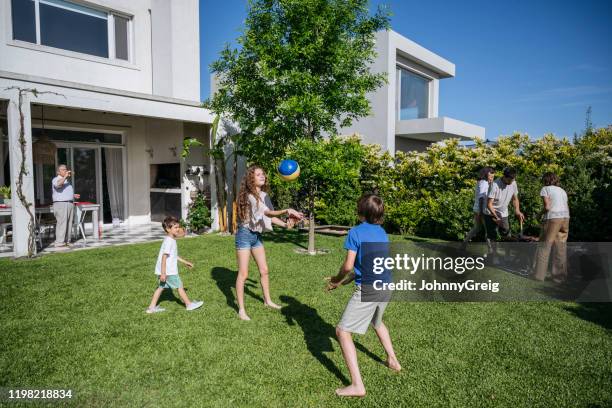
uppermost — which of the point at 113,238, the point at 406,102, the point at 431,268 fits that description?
the point at 406,102

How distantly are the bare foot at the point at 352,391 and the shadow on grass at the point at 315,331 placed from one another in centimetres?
22

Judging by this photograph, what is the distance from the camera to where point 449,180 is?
10883mm

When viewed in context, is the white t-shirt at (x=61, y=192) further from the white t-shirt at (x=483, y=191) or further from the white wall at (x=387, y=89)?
the white wall at (x=387, y=89)

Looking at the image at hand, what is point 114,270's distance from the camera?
290 inches

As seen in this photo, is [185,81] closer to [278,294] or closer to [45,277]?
[45,277]

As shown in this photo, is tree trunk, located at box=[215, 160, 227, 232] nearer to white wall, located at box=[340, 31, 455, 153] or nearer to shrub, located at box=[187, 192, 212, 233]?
shrub, located at box=[187, 192, 212, 233]

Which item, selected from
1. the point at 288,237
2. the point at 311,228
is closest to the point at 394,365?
the point at 311,228

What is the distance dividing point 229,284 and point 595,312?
507 cm

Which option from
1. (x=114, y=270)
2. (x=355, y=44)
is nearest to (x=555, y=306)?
(x=355, y=44)

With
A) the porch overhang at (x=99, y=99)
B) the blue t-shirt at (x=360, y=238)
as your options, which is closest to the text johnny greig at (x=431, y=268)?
the blue t-shirt at (x=360, y=238)

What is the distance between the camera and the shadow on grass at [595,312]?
4.72 metres

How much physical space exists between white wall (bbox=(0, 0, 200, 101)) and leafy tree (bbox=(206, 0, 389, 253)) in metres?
4.57

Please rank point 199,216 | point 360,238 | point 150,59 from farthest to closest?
point 150,59
point 199,216
point 360,238

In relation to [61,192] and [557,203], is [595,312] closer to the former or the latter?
[557,203]
